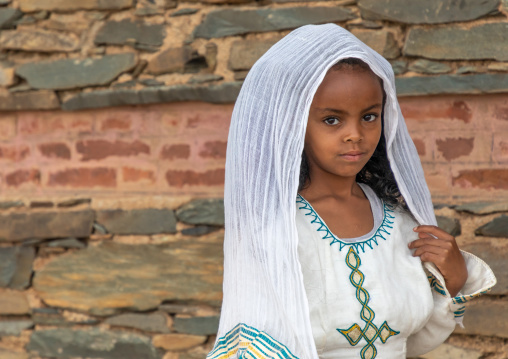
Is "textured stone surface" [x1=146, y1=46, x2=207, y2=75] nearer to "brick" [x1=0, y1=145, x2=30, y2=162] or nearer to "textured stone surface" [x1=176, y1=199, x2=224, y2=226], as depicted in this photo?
"textured stone surface" [x1=176, y1=199, x2=224, y2=226]

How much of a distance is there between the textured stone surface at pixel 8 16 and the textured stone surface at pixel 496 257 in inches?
93.7

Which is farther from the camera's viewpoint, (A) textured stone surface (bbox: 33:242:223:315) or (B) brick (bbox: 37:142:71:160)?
(B) brick (bbox: 37:142:71:160)

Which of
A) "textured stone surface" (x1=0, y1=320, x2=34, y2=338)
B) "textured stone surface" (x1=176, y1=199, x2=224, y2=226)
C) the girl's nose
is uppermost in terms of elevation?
"textured stone surface" (x1=176, y1=199, x2=224, y2=226)

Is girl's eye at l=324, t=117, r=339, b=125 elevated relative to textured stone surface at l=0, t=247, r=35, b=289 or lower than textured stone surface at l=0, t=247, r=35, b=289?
lower

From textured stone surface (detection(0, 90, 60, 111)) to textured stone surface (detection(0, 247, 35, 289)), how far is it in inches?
Result: 27.3

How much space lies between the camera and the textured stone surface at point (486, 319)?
2.96 m

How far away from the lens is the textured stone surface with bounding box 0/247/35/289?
11.7 ft

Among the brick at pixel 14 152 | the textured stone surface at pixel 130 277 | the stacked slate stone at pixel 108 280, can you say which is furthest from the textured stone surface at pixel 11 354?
the brick at pixel 14 152

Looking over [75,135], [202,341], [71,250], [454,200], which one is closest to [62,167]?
[75,135]

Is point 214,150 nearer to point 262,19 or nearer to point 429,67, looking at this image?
point 262,19

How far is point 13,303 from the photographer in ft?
11.8

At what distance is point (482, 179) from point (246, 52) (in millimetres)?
1152

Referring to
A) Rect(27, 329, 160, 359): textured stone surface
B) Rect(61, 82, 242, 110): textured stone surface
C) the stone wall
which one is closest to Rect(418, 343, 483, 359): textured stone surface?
the stone wall

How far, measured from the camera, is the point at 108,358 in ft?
11.5
